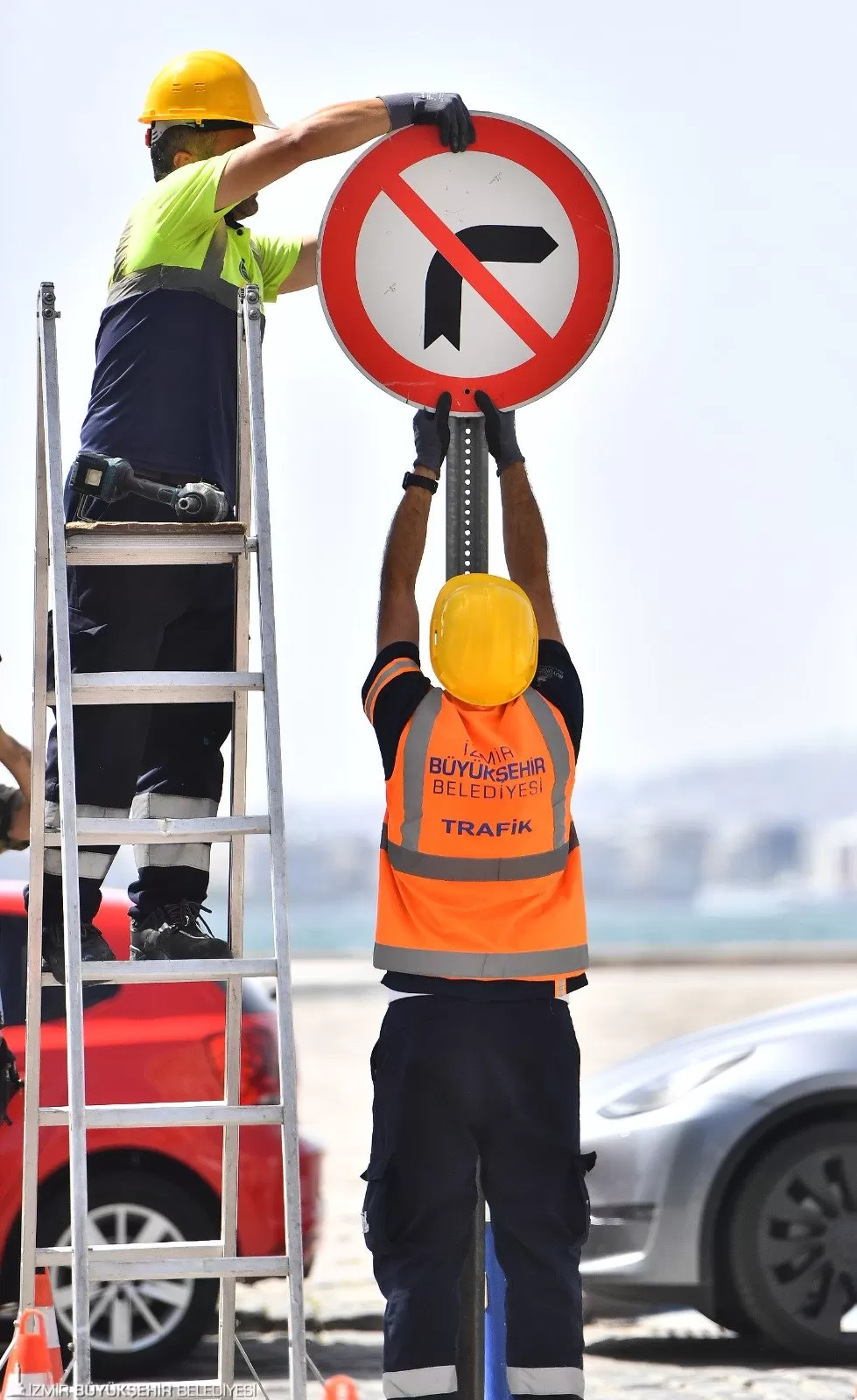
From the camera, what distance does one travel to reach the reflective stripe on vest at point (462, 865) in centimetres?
500

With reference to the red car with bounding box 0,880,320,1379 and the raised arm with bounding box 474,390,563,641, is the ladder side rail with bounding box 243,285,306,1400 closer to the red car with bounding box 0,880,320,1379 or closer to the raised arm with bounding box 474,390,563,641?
the raised arm with bounding box 474,390,563,641

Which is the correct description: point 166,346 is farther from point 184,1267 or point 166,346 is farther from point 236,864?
point 184,1267

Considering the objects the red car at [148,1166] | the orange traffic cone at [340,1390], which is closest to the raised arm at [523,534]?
the orange traffic cone at [340,1390]

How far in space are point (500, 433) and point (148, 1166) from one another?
3425mm

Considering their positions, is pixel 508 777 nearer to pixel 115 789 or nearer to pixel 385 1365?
pixel 115 789

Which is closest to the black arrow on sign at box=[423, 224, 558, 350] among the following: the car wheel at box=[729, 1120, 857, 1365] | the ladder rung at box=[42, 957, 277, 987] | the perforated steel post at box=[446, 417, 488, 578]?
the perforated steel post at box=[446, 417, 488, 578]

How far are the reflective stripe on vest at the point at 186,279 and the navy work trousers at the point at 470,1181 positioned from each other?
191 centimetres

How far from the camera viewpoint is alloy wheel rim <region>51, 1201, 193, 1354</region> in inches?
290

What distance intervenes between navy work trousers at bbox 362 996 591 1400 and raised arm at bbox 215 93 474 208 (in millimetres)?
2068

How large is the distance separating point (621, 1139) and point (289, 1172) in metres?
3.60

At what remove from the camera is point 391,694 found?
16.7 feet

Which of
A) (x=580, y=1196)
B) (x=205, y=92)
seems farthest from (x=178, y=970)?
(x=205, y=92)

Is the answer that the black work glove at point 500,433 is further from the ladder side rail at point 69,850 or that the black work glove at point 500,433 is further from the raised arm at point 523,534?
the ladder side rail at point 69,850

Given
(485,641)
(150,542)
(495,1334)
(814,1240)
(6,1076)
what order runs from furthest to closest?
1. (814,1240)
2. (6,1076)
3. (495,1334)
4. (485,641)
5. (150,542)
